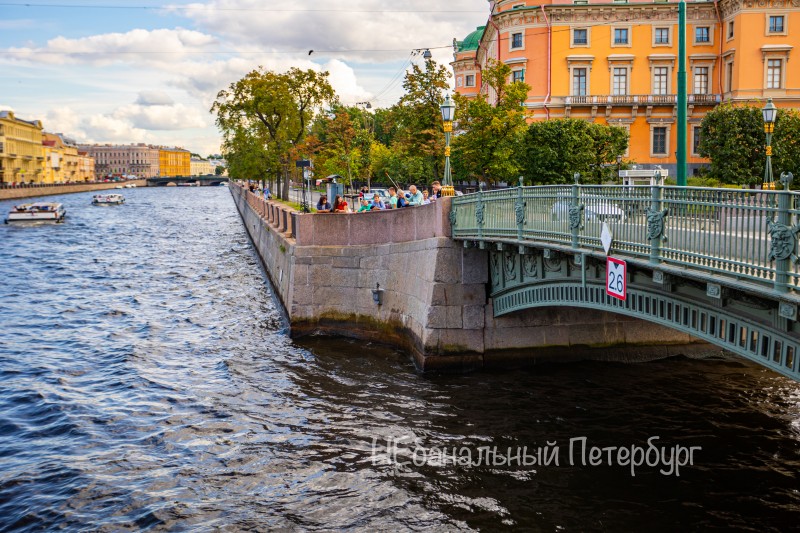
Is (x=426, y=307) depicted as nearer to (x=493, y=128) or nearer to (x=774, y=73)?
(x=493, y=128)

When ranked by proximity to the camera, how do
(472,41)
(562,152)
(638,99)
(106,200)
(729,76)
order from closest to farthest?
(562,152)
(729,76)
(638,99)
(472,41)
(106,200)

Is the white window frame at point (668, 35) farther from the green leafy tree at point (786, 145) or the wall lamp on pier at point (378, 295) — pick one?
the wall lamp on pier at point (378, 295)

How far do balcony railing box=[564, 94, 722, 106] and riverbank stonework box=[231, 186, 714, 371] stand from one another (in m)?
35.0

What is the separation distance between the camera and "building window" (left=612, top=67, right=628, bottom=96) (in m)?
52.7

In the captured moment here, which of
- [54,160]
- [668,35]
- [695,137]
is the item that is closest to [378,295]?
[695,137]

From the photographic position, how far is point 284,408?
14.4 m

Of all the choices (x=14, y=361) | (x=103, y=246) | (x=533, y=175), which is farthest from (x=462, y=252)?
(x=103, y=246)

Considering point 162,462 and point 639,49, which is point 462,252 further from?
point 639,49

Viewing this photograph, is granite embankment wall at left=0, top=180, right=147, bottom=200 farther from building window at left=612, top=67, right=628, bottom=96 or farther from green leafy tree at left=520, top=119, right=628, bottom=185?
green leafy tree at left=520, top=119, right=628, bottom=185

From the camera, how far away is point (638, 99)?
170 feet

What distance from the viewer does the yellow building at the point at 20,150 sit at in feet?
454

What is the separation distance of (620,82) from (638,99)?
1.95 meters

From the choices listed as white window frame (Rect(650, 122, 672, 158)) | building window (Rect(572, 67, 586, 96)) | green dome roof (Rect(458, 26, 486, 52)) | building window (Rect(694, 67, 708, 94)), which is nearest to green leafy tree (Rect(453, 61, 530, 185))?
building window (Rect(572, 67, 586, 96))

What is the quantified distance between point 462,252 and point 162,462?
754 cm
